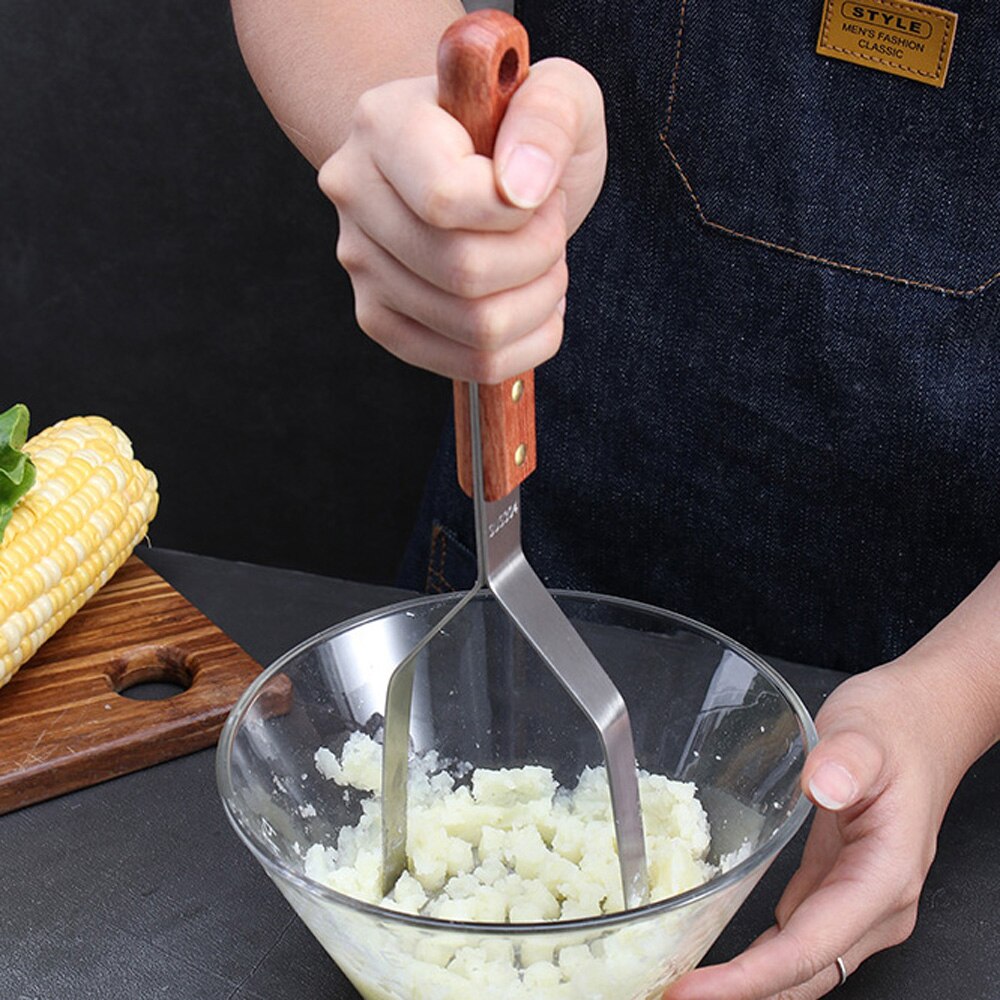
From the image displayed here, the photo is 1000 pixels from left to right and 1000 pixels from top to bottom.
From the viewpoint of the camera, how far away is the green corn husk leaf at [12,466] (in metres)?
1.16

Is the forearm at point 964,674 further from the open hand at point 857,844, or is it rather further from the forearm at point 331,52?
the forearm at point 331,52

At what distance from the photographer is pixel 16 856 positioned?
99 cm

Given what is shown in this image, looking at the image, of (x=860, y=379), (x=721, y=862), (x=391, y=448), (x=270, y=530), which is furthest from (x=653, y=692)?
(x=270, y=530)

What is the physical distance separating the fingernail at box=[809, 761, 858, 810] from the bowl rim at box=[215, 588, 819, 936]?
0.02 m

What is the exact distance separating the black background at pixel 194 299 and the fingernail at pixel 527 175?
4.54 feet

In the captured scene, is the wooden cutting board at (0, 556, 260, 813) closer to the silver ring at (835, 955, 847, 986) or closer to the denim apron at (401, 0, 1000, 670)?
the denim apron at (401, 0, 1000, 670)

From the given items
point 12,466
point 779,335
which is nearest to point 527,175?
point 779,335

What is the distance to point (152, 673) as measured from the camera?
1.17 m

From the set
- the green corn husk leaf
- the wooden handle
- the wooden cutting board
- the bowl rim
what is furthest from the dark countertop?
the wooden handle

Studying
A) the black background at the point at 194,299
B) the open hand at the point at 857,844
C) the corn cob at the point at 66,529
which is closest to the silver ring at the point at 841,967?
the open hand at the point at 857,844

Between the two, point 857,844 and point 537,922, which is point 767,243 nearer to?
point 857,844

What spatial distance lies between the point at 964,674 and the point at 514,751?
0.30 m

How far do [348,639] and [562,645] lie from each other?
0.21m

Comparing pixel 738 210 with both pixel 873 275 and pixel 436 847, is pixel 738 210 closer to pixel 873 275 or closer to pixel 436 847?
pixel 873 275
